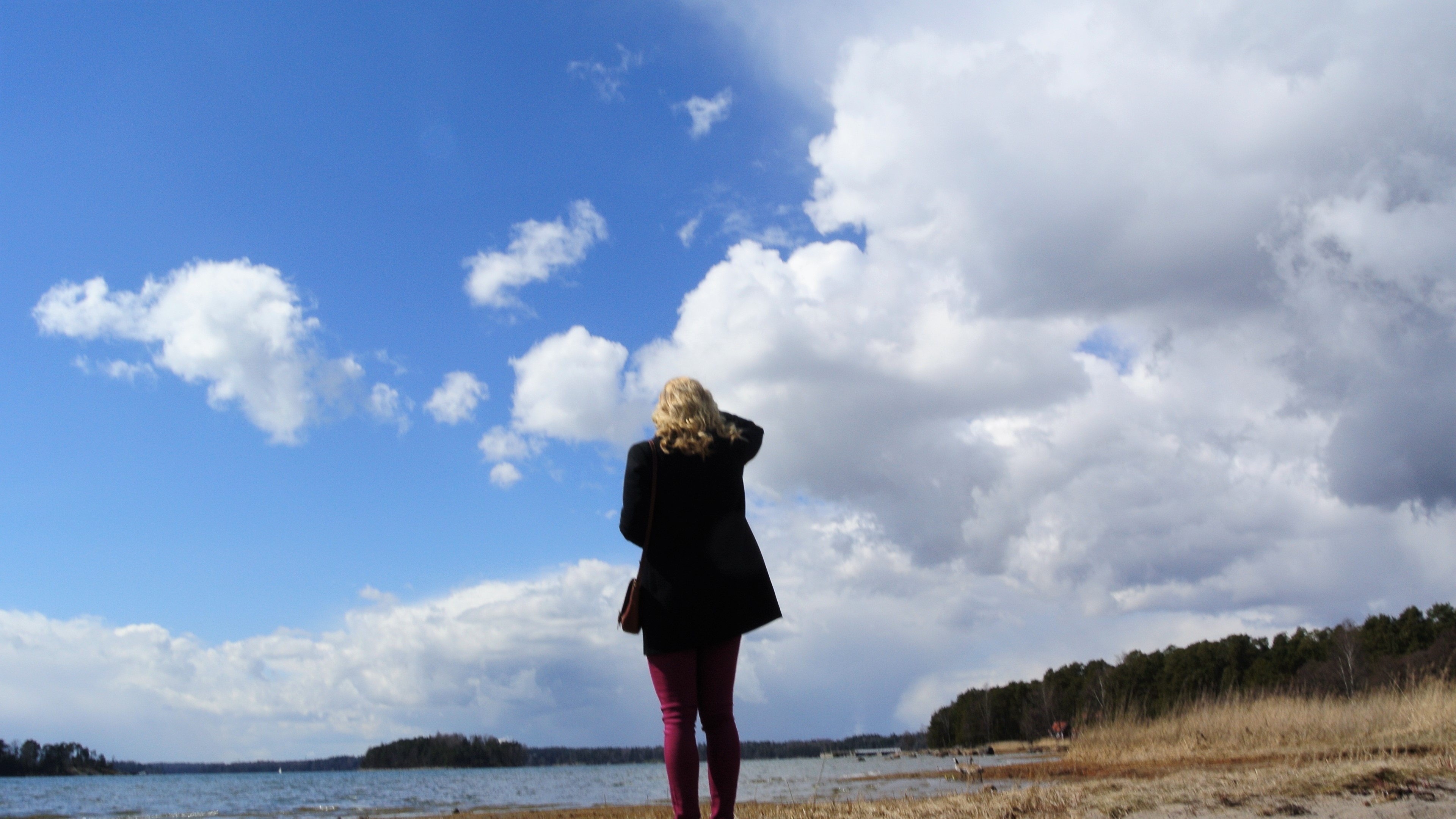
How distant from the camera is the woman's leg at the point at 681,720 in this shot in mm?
3361

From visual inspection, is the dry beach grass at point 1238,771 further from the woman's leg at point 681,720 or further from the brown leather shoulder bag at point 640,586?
the brown leather shoulder bag at point 640,586

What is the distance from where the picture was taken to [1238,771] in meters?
7.20

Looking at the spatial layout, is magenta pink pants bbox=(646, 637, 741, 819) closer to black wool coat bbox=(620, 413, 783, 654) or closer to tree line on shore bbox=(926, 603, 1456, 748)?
black wool coat bbox=(620, 413, 783, 654)

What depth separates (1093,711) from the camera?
17.4m

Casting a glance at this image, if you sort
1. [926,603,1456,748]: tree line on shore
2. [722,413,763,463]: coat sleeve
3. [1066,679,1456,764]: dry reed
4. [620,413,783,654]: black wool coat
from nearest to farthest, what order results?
[620,413,783,654]: black wool coat
[722,413,763,463]: coat sleeve
[1066,679,1456,764]: dry reed
[926,603,1456,748]: tree line on shore

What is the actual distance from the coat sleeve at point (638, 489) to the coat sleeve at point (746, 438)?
1.34 ft

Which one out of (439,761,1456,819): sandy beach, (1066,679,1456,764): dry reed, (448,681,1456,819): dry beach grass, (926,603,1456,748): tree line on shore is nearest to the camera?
(439,761,1456,819): sandy beach

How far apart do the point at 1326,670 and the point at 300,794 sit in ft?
212

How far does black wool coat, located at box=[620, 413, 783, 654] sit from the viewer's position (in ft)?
11.0

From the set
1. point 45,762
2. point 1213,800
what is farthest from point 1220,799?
point 45,762

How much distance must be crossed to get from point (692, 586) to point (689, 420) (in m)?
0.67

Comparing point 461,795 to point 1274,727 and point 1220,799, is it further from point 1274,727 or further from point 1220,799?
point 1220,799

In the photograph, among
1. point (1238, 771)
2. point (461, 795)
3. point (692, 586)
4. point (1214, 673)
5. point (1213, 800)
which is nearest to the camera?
point (692, 586)

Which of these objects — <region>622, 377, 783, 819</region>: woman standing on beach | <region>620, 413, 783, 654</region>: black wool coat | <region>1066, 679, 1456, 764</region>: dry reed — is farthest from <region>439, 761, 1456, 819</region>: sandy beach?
<region>1066, 679, 1456, 764</region>: dry reed
